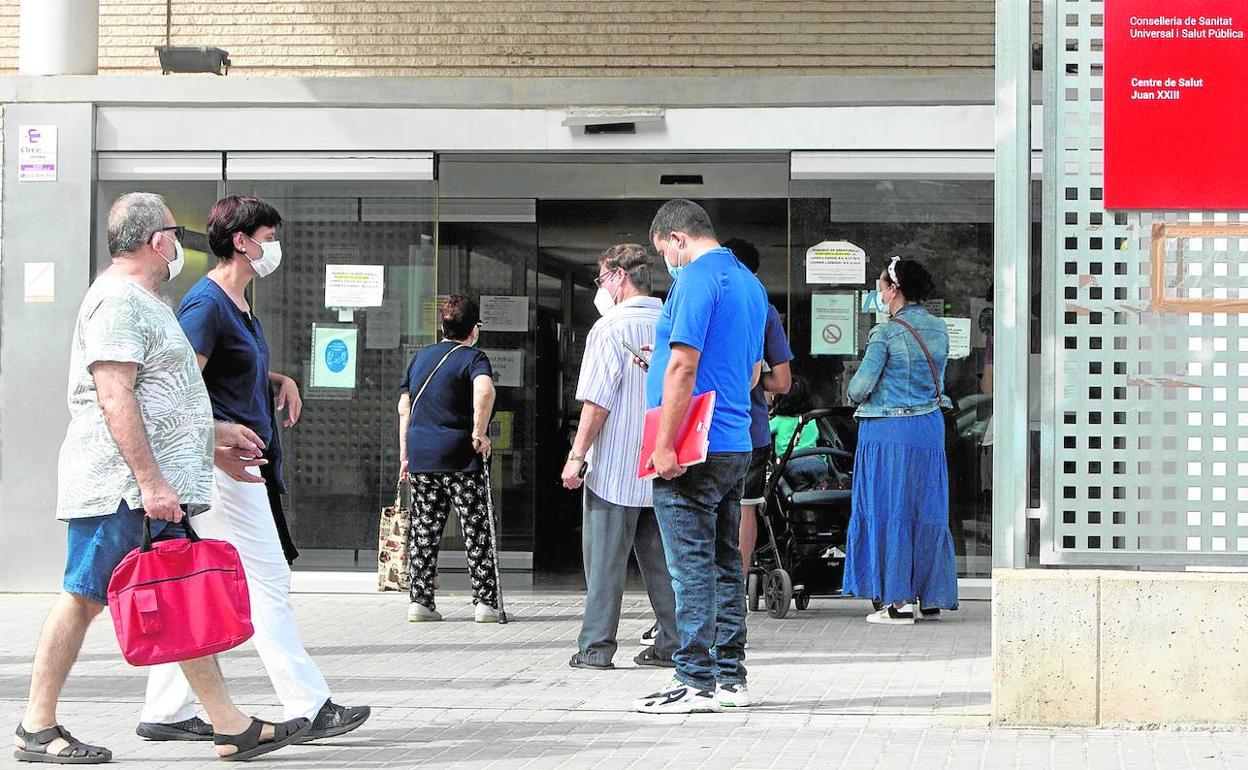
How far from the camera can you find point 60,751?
19.4 feet

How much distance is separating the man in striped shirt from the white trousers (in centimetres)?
204

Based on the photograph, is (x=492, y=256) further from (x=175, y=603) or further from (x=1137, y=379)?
(x=175, y=603)

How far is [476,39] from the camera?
39.3ft

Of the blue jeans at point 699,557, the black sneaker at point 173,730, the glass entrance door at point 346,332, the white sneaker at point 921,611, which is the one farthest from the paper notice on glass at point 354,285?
the black sneaker at point 173,730

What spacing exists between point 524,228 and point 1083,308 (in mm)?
6345

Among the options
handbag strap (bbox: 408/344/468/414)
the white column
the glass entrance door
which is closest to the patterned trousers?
handbag strap (bbox: 408/344/468/414)

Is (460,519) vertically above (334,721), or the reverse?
(460,519)

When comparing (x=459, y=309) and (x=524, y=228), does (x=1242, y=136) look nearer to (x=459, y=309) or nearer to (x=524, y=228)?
(x=459, y=309)

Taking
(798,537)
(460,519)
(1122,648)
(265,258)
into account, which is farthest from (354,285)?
(1122,648)

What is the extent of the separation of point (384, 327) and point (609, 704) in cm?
509

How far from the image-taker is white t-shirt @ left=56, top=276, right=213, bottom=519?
227 inches

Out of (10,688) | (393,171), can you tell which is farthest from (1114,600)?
(393,171)

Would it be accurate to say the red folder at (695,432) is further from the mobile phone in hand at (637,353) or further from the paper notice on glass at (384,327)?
the paper notice on glass at (384,327)

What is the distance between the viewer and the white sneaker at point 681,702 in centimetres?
687
